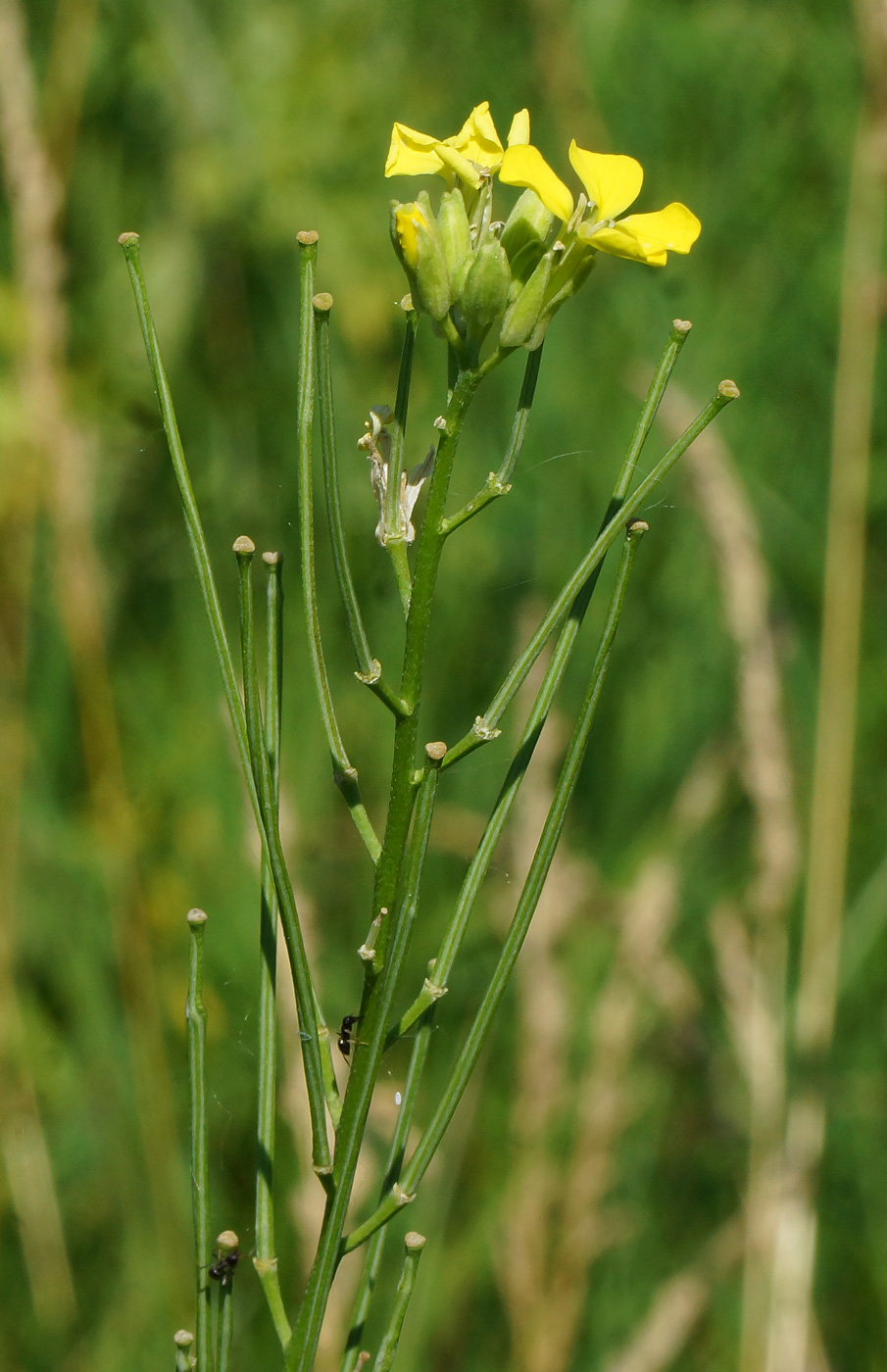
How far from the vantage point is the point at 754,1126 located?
191 cm

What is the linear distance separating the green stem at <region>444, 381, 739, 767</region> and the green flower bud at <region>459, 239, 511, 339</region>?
18cm

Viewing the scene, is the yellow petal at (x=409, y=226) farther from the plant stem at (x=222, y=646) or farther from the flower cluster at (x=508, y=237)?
the plant stem at (x=222, y=646)

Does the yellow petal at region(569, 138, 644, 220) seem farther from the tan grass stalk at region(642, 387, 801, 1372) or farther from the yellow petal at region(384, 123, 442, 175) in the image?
the tan grass stalk at region(642, 387, 801, 1372)

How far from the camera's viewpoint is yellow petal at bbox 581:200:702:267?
34.4 inches

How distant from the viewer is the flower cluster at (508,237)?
881 millimetres

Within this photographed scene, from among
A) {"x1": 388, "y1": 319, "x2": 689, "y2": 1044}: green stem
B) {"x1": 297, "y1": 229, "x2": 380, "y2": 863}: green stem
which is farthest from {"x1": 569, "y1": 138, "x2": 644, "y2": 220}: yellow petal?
{"x1": 297, "y1": 229, "x2": 380, "y2": 863}: green stem

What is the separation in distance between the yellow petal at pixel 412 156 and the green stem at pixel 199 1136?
0.62m

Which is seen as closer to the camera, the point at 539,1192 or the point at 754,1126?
the point at 539,1192

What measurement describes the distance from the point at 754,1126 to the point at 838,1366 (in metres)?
0.49

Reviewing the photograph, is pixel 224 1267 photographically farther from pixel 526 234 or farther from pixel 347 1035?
pixel 526 234

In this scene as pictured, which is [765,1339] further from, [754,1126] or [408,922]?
[408,922]

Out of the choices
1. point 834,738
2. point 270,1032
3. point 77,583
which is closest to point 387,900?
point 270,1032

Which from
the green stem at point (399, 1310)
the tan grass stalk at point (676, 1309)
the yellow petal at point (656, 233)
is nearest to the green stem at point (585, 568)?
the yellow petal at point (656, 233)

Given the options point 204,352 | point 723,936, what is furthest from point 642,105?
point 723,936
